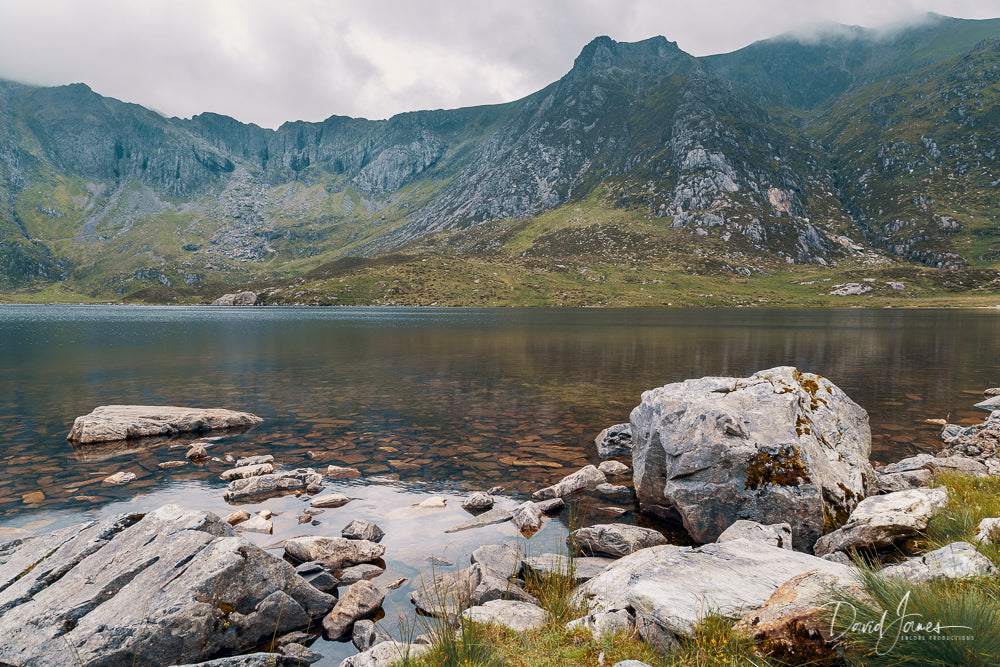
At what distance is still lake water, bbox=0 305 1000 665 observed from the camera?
630 inches

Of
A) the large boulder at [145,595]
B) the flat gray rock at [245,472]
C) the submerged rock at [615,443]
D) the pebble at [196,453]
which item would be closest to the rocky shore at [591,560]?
the large boulder at [145,595]

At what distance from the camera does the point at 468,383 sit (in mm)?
40125

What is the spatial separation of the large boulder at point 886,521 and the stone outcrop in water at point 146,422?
2721 centimetres

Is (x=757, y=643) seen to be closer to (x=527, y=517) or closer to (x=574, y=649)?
(x=574, y=649)

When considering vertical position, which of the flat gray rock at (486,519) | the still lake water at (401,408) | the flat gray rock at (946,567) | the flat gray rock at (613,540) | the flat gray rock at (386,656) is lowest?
the still lake water at (401,408)

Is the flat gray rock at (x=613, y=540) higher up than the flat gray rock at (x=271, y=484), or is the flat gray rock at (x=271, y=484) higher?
the flat gray rock at (x=613, y=540)

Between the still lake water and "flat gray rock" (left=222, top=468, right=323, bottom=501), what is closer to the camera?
the still lake water

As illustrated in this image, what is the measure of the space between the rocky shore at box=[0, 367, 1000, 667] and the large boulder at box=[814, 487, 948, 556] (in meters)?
0.04

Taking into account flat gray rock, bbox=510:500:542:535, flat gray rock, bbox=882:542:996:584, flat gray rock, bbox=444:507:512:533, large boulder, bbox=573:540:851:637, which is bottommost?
flat gray rock, bbox=444:507:512:533

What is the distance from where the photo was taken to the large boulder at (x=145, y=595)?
802cm

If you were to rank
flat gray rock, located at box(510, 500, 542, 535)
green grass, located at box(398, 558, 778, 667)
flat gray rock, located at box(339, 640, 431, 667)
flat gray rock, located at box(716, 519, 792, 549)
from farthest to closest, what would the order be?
flat gray rock, located at box(510, 500, 542, 535)
flat gray rock, located at box(716, 519, 792, 549)
flat gray rock, located at box(339, 640, 431, 667)
green grass, located at box(398, 558, 778, 667)

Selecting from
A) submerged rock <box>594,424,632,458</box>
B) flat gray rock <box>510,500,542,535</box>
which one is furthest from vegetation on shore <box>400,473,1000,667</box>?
submerged rock <box>594,424,632,458</box>

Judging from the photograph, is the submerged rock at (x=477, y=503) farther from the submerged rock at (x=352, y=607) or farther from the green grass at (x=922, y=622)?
the green grass at (x=922, y=622)

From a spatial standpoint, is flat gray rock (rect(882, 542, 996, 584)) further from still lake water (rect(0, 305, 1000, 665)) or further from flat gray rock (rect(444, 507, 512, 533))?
flat gray rock (rect(444, 507, 512, 533))
